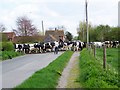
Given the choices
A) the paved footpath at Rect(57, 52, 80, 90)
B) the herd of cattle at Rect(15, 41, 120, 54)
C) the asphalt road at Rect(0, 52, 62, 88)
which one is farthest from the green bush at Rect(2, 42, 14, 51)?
the paved footpath at Rect(57, 52, 80, 90)

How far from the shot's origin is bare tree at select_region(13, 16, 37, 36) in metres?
83.8

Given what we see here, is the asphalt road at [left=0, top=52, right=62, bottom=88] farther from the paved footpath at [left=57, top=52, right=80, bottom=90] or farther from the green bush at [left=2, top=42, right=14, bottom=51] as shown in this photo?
the green bush at [left=2, top=42, right=14, bottom=51]

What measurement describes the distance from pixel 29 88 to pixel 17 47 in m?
44.0

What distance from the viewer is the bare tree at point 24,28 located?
83.8 meters

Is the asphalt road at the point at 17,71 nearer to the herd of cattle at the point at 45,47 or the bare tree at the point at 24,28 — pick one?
the herd of cattle at the point at 45,47

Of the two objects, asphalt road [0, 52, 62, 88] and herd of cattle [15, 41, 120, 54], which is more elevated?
herd of cattle [15, 41, 120, 54]

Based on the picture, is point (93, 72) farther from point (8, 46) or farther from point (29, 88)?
point (8, 46)

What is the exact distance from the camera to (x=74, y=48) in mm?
58750

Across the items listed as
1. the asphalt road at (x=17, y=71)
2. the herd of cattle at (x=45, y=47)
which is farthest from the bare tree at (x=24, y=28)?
the asphalt road at (x=17, y=71)

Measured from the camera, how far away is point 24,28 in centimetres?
8419

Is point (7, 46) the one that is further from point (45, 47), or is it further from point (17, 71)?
point (17, 71)

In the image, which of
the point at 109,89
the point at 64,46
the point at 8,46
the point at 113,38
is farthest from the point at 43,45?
the point at 109,89

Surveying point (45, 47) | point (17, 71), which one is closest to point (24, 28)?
point (45, 47)

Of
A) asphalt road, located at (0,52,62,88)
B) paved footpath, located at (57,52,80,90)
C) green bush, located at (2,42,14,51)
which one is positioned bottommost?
asphalt road, located at (0,52,62,88)
